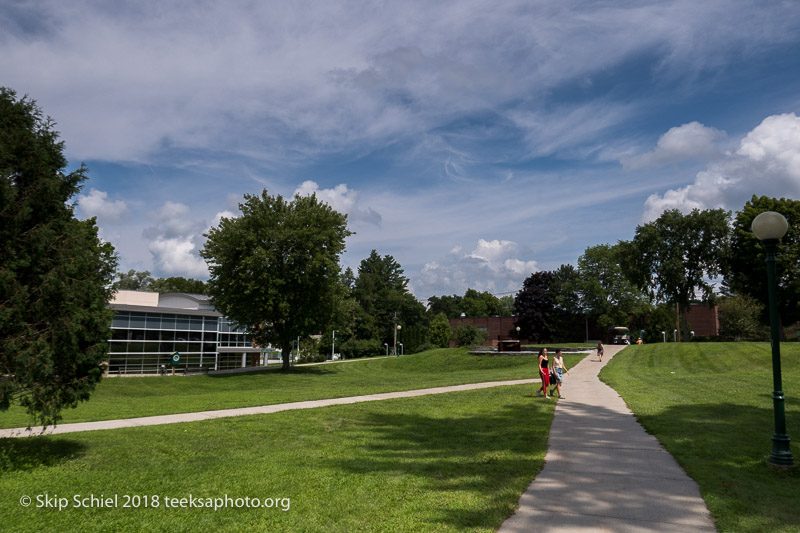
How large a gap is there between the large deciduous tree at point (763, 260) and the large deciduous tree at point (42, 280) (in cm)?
4568

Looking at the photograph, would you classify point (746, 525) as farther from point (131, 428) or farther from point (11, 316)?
point (131, 428)

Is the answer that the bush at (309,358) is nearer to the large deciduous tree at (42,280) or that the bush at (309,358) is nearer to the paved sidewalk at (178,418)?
the paved sidewalk at (178,418)

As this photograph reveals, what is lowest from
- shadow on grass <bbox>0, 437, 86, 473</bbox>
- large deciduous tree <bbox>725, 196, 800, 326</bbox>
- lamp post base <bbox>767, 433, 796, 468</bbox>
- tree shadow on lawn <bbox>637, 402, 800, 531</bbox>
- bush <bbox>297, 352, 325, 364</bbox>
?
bush <bbox>297, 352, 325, 364</bbox>

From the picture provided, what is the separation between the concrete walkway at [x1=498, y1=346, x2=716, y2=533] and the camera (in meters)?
5.11

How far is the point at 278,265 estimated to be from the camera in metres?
35.5

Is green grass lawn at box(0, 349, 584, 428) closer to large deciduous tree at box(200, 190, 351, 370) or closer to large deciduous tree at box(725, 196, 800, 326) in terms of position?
large deciduous tree at box(200, 190, 351, 370)

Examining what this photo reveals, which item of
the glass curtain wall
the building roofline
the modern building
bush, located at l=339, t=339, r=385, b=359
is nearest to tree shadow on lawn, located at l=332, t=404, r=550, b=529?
the modern building

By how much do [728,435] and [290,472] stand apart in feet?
26.2

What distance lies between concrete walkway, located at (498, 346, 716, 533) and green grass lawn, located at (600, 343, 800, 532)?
28 cm

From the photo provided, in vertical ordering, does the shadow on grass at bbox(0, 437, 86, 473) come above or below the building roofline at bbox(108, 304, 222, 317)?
below

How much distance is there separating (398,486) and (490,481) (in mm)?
1179

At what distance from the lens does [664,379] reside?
21.7 m

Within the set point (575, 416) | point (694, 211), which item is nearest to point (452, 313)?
point (694, 211)

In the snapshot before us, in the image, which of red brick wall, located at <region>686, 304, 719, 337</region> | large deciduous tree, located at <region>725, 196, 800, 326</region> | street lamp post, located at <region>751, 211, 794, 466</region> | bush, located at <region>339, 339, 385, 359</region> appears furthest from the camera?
bush, located at <region>339, 339, 385, 359</region>
